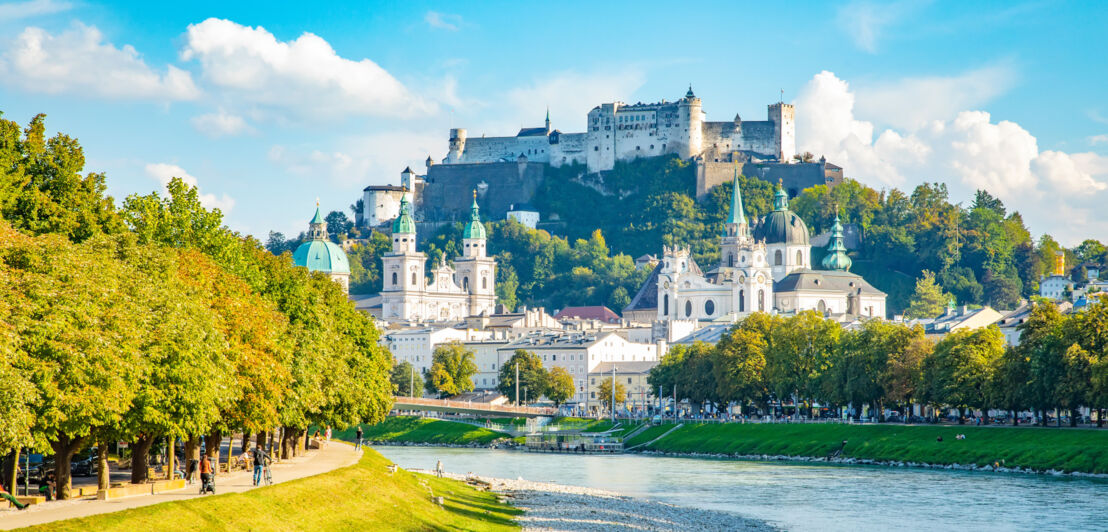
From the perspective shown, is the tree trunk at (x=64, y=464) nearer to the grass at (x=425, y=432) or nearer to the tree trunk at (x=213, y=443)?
the tree trunk at (x=213, y=443)

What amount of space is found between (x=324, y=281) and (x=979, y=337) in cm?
3226

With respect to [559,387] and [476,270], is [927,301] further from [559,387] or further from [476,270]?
[559,387]

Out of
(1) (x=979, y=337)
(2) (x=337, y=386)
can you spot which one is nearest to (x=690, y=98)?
(1) (x=979, y=337)

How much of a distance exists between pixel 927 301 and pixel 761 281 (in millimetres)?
19355

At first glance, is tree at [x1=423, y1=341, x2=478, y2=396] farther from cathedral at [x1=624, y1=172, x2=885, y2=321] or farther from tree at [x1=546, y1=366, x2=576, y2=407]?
cathedral at [x1=624, y1=172, x2=885, y2=321]

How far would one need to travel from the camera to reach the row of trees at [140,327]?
28.0 metres

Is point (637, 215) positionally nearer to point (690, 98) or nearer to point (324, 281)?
point (690, 98)

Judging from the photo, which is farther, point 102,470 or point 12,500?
point 102,470

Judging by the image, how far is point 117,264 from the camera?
34.9 metres

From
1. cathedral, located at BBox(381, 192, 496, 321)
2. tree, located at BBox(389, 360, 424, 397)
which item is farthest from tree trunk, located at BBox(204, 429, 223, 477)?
cathedral, located at BBox(381, 192, 496, 321)

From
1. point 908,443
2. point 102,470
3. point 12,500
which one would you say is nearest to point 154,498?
point 102,470

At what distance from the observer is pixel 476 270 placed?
193m

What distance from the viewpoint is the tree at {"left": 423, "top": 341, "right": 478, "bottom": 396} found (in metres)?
132

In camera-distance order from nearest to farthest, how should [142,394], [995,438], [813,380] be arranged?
[142,394] < [995,438] < [813,380]
